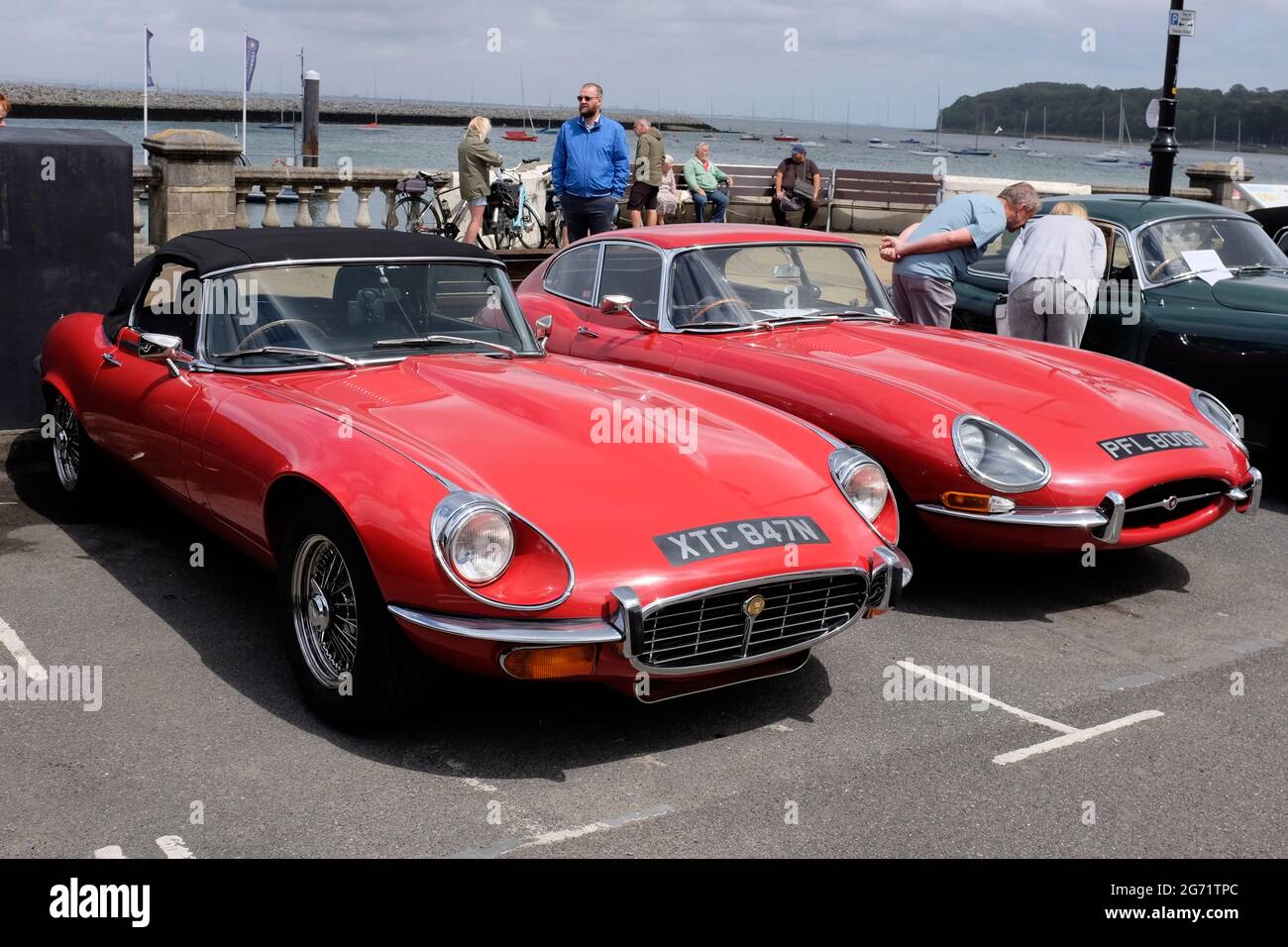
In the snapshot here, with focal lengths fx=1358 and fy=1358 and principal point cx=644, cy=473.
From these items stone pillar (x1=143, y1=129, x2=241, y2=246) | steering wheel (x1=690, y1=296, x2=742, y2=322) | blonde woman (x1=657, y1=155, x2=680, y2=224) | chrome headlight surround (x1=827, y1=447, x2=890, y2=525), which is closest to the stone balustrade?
stone pillar (x1=143, y1=129, x2=241, y2=246)

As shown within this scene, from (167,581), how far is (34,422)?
2.65 m

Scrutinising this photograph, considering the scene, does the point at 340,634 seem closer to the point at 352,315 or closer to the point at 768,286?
the point at 352,315

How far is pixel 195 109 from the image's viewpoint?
118188 millimetres

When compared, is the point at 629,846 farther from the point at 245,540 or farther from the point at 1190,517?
the point at 1190,517

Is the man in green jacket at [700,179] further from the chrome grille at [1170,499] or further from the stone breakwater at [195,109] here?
the stone breakwater at [195,109]

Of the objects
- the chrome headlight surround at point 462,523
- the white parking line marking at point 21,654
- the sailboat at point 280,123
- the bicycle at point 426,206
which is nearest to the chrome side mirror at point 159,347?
the white parking line marking at point 21,654

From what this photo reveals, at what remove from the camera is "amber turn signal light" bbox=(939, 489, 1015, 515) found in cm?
525

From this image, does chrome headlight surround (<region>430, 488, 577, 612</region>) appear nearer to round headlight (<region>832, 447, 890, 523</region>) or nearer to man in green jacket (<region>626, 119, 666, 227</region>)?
round headlight (<region>832, 447, 890, 523</region>)

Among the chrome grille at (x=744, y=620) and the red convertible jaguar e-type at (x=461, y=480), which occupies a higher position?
the red convertible jaguar e-type at (x=461, y=480)

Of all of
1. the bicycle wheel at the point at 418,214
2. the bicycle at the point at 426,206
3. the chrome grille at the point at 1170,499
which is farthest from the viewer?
the bicycle wheel at the point at 418,214

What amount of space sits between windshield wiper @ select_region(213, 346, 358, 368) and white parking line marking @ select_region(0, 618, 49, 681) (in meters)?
1.21

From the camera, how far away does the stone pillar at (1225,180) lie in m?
18.1

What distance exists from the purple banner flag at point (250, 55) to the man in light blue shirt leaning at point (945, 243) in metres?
24.7
